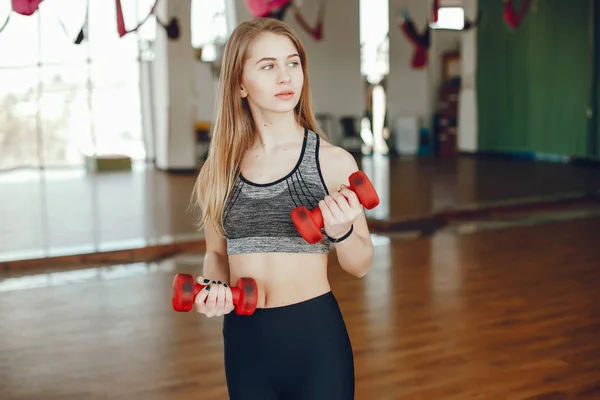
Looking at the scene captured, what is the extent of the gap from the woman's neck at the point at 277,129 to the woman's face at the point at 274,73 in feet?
0.13

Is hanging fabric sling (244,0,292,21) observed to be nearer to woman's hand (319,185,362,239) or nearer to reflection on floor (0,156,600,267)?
reflection on floor (0,156,600,267)

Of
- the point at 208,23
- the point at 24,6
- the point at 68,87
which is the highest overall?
the point at 208,23

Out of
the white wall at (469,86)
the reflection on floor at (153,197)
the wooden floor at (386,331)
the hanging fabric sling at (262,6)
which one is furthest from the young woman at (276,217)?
the white wall at (469,86)

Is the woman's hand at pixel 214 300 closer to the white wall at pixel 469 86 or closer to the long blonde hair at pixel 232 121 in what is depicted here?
the long blonde hair at pixel 232 121

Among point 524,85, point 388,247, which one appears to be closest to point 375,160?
point 524,85

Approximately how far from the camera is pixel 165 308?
4504mm

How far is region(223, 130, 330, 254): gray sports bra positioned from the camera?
4.41ft

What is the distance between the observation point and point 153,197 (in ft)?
31.8

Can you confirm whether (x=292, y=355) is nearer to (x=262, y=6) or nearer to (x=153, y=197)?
(x=262, y=6)

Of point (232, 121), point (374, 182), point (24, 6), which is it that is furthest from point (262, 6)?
point (232, 121)

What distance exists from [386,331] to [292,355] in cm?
267

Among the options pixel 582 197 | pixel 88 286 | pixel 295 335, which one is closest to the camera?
pixel 295 335

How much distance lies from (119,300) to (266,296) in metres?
3.58

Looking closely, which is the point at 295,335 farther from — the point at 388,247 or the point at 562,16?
the point at 562,16
